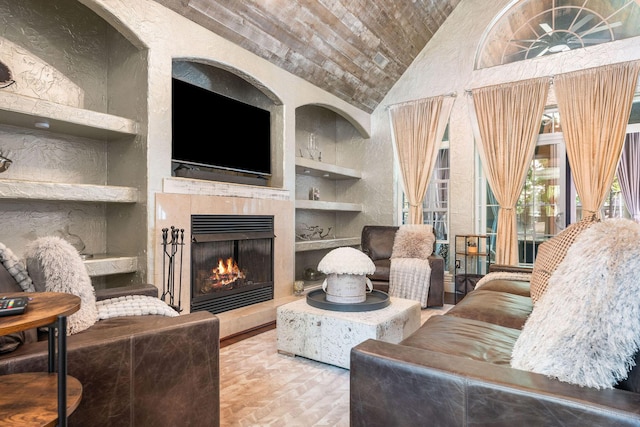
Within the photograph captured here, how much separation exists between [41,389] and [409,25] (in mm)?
5136

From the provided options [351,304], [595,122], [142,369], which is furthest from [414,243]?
[142,369]

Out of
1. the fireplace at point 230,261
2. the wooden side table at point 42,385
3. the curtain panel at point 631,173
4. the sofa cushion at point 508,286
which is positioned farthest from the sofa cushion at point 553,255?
the curtain panel at point 631,173

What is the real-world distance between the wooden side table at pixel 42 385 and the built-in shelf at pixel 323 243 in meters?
3.45

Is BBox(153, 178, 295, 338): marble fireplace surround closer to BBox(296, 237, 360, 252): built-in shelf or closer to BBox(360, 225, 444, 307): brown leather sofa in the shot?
BBox(296, 237, 360, 252): built-in shelf

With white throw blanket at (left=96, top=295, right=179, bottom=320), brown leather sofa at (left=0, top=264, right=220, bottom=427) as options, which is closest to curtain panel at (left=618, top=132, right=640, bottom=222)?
brown leather sofa at (left=0, top=264, right=220, bottom=427)

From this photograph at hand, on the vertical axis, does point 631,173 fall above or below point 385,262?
above

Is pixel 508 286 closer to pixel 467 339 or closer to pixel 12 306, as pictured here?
pixel 467 339

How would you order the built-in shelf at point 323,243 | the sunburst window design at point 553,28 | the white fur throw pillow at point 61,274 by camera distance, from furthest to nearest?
the built-in shelf at point 323,243, the sunburst window design at point 553,28, the white fur throw pillow at point 61,274

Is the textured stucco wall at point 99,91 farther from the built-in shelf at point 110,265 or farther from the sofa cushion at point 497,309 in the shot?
the sofa cushion at point 497,309

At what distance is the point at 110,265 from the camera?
2734 millimetres

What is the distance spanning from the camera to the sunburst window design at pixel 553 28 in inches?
164

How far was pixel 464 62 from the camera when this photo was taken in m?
5.02

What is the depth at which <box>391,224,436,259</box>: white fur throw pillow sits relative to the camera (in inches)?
165

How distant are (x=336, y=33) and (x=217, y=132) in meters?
1.80
